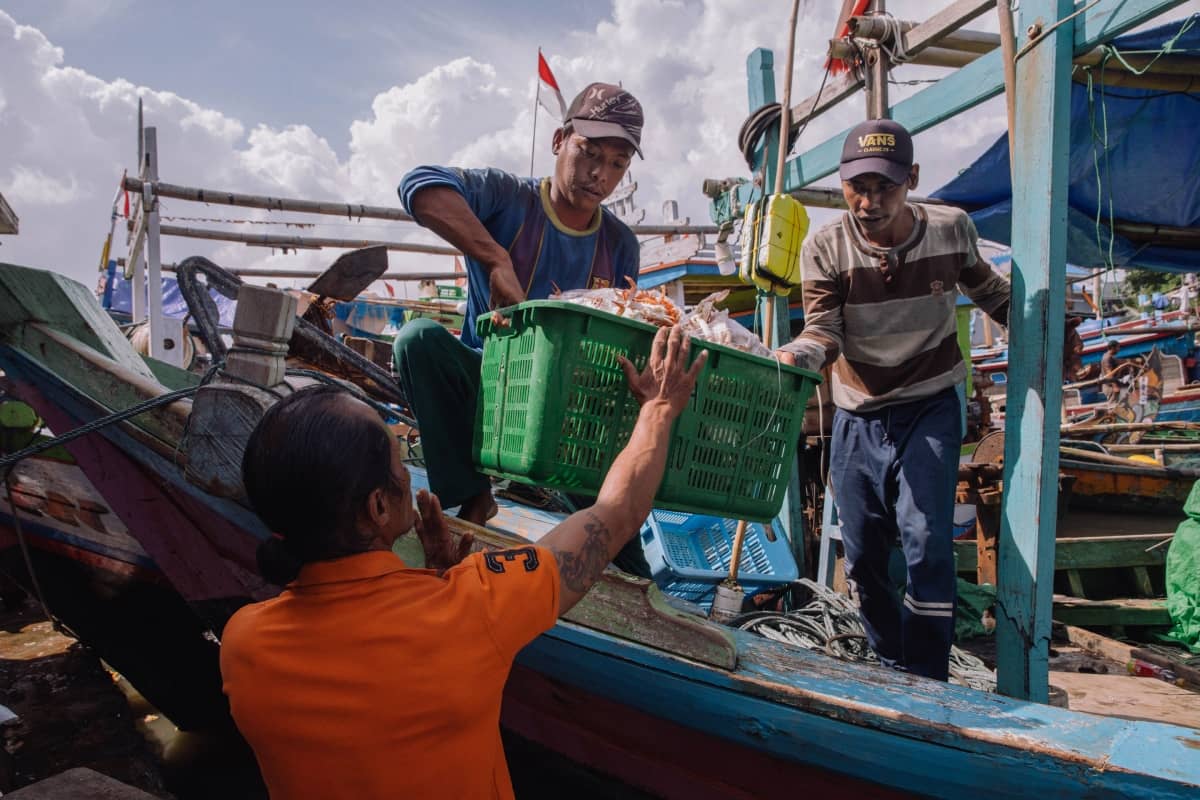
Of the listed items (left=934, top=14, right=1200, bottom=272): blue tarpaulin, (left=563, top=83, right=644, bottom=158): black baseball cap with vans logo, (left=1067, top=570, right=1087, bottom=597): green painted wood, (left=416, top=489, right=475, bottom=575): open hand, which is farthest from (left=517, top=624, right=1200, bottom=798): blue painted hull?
(left=1067, top=570, right=1087, bottom=597): green painted wood

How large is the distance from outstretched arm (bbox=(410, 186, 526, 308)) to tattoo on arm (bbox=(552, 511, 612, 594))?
1.04 metres

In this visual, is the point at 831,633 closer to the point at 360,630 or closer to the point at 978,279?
the point at 978,279

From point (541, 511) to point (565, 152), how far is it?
2.60m

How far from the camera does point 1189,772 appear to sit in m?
1.44

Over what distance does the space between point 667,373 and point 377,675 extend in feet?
3.32

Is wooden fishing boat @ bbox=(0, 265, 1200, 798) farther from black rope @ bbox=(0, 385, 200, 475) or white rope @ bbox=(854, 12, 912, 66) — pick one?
white rope @ bbox=(854, 12, 912, 66)

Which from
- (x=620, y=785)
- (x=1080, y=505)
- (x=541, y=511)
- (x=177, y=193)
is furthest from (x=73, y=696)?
(x=1080, y=505)

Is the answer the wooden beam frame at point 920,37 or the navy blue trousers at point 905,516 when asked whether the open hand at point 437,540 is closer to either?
the navy blue trousers at point 905,516

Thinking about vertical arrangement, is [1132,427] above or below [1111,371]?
below

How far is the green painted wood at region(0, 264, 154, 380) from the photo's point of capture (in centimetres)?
274

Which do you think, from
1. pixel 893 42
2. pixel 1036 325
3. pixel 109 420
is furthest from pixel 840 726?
pixel 893 42

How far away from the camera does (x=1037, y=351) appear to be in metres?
2.82

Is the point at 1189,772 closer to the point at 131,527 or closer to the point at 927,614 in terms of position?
the point at 927,614

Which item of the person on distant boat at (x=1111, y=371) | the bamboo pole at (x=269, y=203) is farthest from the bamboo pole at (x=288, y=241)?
the person on distant boat at (x=1111, y=371)
